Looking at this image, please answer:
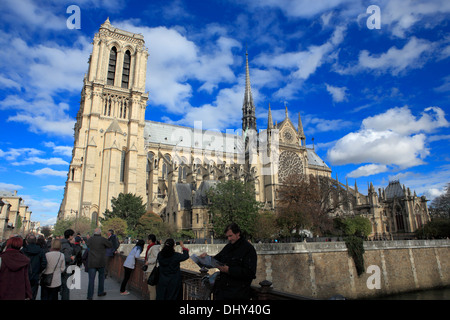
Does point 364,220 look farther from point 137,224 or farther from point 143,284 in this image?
point 143,284

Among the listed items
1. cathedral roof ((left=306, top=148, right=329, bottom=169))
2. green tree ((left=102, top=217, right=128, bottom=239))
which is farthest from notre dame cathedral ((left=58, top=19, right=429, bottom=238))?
cathedral roof ((left=306, top=148, right=329, bottom=169))

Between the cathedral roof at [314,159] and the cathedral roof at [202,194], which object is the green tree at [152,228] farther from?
the cathedral roof at [314,159]

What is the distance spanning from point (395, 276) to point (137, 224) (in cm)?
2611

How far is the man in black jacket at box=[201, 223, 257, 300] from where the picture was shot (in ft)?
12.4

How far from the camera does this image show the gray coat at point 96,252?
7484 mm

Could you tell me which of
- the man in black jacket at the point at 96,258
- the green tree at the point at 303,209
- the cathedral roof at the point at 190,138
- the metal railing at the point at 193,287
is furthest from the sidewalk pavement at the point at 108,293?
the cathedral roof at the point at 190,138

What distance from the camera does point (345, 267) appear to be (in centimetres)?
2561

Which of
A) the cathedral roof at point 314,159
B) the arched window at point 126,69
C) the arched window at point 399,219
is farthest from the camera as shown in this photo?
the cathedral roof at point 314,159

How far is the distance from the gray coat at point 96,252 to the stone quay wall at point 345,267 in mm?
10193

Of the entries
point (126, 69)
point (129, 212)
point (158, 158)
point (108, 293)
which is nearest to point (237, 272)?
point (108, 293)

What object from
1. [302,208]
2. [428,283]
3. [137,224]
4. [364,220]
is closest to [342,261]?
[302,208]

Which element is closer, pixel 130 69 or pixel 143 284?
pixel 143 284

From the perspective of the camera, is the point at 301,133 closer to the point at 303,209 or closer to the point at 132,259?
the point at 303,209
